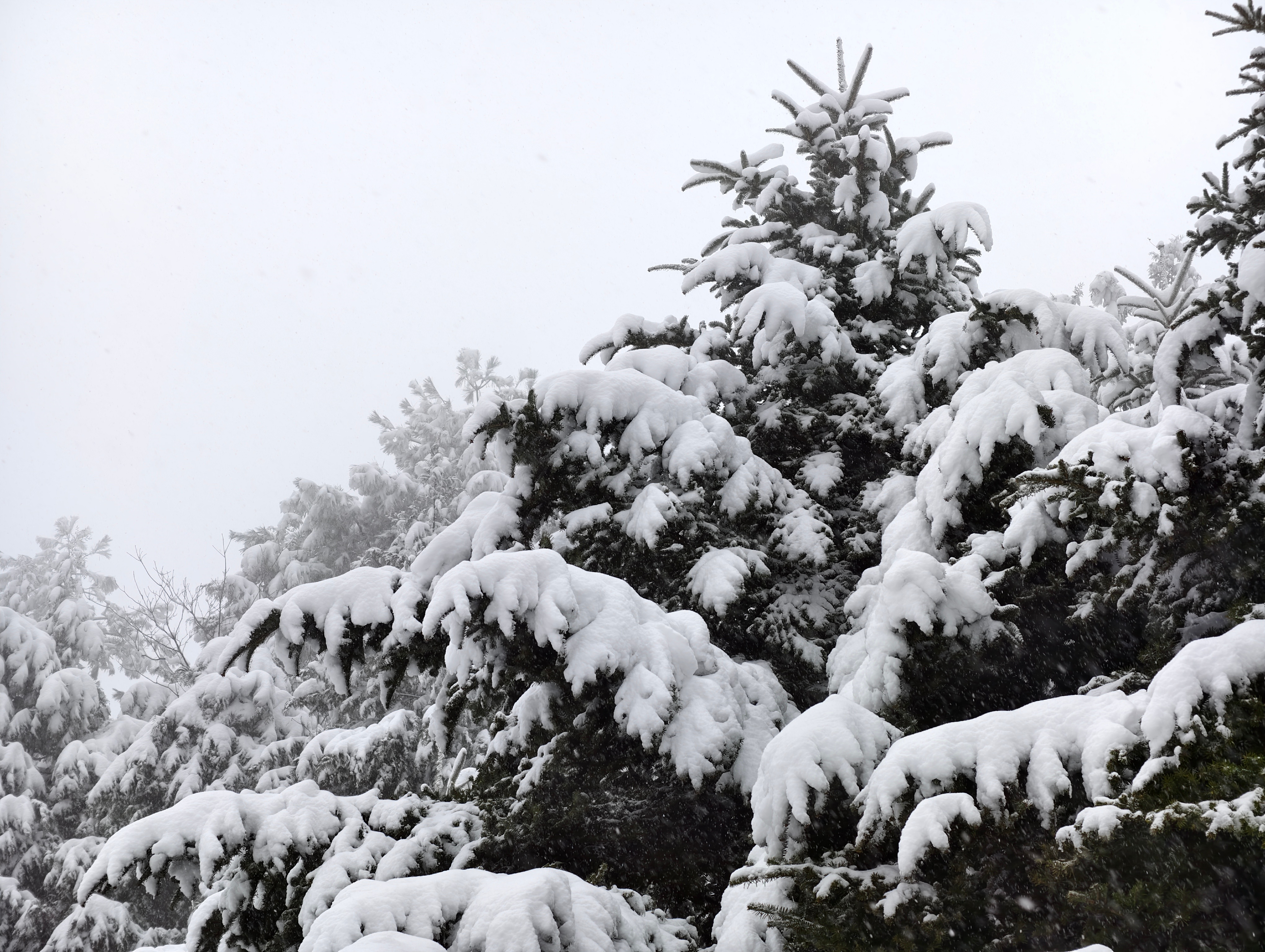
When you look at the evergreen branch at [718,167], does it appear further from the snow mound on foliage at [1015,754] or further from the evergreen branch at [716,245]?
the snow mound on foliage at [1015,754]

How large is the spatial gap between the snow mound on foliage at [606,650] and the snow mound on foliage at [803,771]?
0.77m

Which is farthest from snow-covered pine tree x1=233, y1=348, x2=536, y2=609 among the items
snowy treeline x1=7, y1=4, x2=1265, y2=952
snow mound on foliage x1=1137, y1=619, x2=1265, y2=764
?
snow mound on foliage x1=1137, y1=619, x2=1265, y2=764

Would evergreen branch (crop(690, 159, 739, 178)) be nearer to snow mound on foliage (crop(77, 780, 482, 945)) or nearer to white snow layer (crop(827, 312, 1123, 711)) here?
white snow layer (crop(827, 312, 1123, 711))

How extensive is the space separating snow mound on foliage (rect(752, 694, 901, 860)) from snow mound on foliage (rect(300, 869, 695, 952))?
802 millimetres

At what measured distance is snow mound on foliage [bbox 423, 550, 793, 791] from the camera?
405 centimetres

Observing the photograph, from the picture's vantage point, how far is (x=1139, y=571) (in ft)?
11.7

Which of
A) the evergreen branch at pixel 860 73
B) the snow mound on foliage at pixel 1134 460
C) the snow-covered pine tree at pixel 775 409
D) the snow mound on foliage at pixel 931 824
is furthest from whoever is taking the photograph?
the evergreen branch at pixel 860 73

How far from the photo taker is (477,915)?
3.25 m

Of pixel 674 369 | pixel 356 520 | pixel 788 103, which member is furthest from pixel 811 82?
pixel 356 520

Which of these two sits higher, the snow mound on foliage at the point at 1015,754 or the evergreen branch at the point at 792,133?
the evergreen branch at the point at 792,133

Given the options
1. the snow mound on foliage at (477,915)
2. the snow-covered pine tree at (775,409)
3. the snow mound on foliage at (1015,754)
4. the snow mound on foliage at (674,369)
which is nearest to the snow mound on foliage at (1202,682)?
the snow mound on foliage at (1015,754)

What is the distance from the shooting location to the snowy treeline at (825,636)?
2.84 m

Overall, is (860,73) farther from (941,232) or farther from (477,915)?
(477,915)

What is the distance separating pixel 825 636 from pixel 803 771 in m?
3.13
